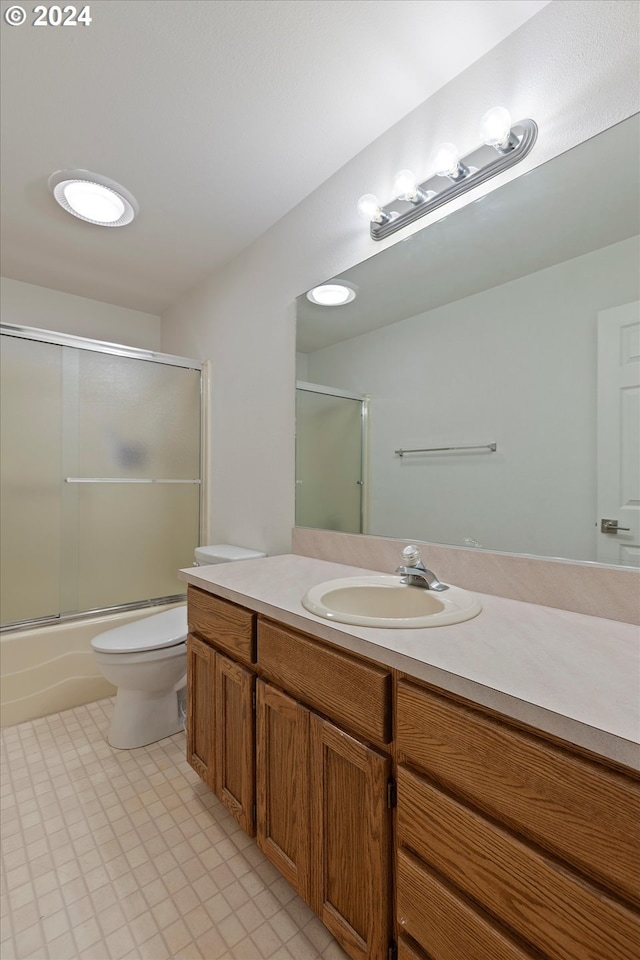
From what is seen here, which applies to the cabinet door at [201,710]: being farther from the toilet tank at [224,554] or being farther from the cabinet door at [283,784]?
Result: the toilet tank at [224,554]

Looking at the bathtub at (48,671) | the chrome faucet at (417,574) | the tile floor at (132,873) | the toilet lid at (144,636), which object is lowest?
the tile floor at (132,873)

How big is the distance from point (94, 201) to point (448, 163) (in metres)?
1.54

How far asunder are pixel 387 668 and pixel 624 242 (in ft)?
3.66

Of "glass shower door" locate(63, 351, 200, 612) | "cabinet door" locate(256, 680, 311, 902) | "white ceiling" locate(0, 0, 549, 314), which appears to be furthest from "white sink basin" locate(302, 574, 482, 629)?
"glass shower door" locate(63, 351, 200, 612)

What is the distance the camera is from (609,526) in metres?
1.06

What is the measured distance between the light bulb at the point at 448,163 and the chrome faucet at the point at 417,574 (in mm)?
1119

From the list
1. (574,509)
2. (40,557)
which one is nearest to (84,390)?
(40,557)

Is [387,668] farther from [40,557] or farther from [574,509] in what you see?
[40,557]

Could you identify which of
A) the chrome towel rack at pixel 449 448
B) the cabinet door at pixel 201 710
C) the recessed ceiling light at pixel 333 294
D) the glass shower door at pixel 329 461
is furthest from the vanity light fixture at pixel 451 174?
the cabinet door at pixel 201 710

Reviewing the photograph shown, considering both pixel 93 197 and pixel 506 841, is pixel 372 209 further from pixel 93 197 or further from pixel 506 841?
pixel 506 841

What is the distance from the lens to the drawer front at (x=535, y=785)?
55 centimetres

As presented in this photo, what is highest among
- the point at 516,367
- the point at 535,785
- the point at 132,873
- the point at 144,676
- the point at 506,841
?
the point at 516,367

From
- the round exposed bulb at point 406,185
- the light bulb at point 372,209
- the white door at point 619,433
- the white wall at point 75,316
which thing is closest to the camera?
the white door at point 619,433

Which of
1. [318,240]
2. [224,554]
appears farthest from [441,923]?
[318,240]
